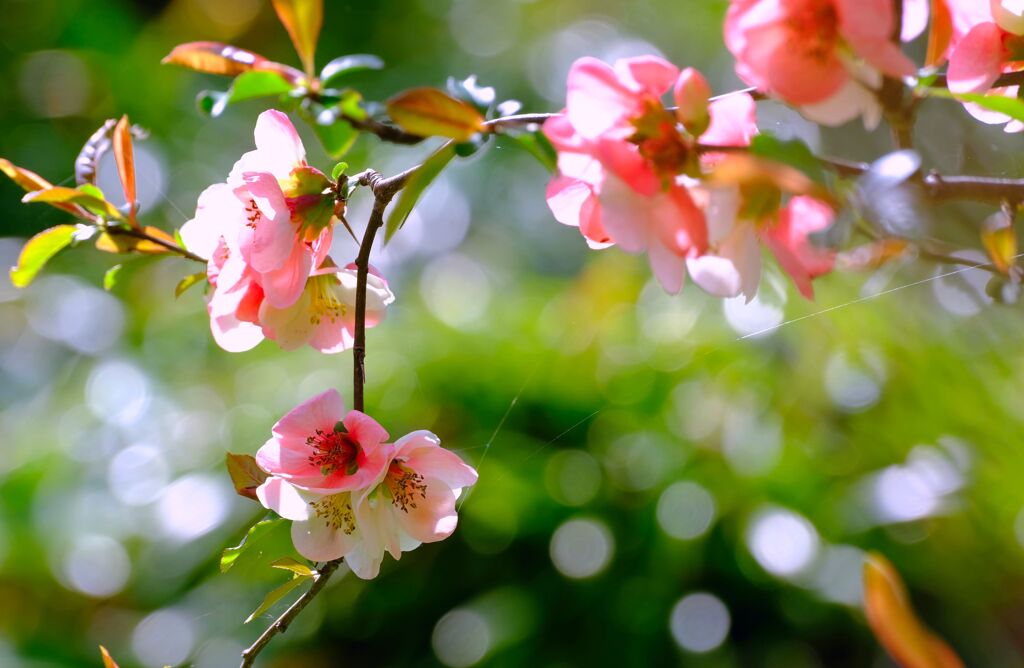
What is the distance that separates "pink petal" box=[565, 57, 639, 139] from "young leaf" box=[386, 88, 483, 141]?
2cm

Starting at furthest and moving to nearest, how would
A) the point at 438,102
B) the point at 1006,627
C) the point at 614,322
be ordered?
the point at 614,322 < the point at 1006,627 < the point at 438,102

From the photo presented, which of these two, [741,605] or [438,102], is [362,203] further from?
[741,605]

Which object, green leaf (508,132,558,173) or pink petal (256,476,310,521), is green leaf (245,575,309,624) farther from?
green leaf (508,132,558,173)

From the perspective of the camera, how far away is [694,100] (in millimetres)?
201

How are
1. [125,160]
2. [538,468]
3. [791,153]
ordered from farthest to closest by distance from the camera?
1. [538,468]
2. [125,160]
3. [791,153]

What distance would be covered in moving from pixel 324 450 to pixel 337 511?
0.02 metres

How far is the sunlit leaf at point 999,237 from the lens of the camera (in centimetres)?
22

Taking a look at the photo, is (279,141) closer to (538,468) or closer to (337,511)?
(337,511)

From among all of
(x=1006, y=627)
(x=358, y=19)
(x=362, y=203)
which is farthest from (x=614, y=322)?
(x=358, y=19)

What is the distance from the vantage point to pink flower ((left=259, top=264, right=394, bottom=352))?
271 mm

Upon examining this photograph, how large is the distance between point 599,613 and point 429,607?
0.18 m

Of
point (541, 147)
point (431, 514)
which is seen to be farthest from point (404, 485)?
point (541, 147)

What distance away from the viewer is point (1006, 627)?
0.84 meters

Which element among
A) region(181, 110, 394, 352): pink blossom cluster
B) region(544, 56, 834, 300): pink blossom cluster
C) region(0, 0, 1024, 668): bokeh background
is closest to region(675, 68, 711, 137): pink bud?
region(544, 56, 834, 300): pink blossom cluster
